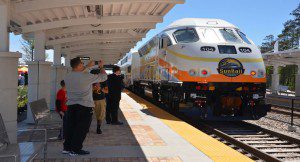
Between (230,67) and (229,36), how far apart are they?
4.86 ft

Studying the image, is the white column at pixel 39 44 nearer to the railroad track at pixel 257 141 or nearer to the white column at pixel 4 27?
the white column at pixel 4 27

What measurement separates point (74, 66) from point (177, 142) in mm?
2715

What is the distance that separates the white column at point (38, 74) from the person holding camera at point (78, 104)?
4077 millimetres

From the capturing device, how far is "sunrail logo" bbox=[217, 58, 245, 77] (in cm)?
1174

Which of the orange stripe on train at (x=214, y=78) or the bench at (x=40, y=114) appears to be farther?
the orange stripe on train at (x=214, y=78)

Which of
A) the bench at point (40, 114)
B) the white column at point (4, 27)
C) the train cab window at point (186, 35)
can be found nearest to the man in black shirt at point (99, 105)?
the bench at point (40, 114)

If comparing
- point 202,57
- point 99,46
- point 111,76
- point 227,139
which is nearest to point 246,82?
point 202,57

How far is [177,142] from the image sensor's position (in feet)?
26.2

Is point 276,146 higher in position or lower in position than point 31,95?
lower

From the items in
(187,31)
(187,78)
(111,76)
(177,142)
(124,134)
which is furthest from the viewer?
(187,31)

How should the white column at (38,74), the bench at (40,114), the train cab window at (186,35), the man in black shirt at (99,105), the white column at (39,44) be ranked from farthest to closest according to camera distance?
the train cab window at (186,35), the white column at (39,44), the white column at (38,74), the man in black shirt at (99,105), the bench at (40,114)

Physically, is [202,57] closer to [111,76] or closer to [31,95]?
[111,76]

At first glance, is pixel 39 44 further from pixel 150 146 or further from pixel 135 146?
pixel 150 146

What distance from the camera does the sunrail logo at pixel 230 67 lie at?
38.5ft
